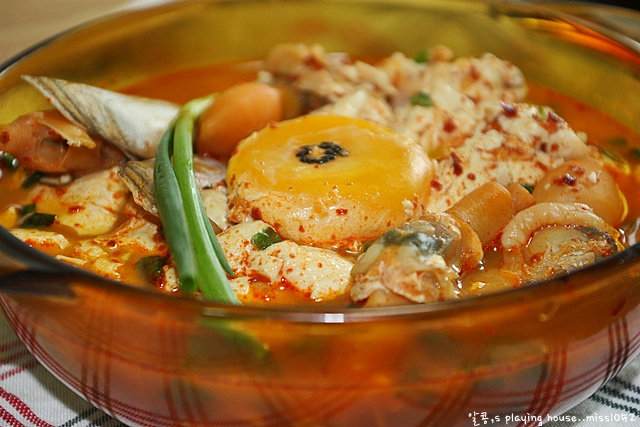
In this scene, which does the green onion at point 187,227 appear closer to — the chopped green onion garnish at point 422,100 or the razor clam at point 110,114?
the razor clam at point 110,114

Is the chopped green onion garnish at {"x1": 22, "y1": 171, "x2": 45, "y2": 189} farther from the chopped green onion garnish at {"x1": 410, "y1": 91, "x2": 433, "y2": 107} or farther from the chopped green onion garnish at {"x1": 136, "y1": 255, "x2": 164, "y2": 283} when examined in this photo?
the chopped green onion garnish at {"x1": 410, "y1": 91, "x2": 433, "y2": 107}

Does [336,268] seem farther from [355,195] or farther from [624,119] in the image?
[624,119]

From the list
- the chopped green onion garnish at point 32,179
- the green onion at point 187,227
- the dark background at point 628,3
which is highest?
the green onion at point 187,227

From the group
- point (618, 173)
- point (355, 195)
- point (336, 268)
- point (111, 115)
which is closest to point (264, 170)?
point (355, 195)

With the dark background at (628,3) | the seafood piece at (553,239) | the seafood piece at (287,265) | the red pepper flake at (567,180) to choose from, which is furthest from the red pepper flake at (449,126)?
the dark background at (628,3)

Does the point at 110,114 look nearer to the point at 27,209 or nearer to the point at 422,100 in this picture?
the point at 27,209

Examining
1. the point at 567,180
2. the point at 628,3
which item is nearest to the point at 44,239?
the point at 567,180

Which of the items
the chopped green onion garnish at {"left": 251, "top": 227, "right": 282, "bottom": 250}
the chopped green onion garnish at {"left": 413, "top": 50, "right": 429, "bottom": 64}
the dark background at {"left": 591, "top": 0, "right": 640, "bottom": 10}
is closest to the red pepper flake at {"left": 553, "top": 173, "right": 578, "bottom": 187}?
the chopped green onion garnish at {"left": 251, "top": 227, "right": 282, "bottom": 250}
